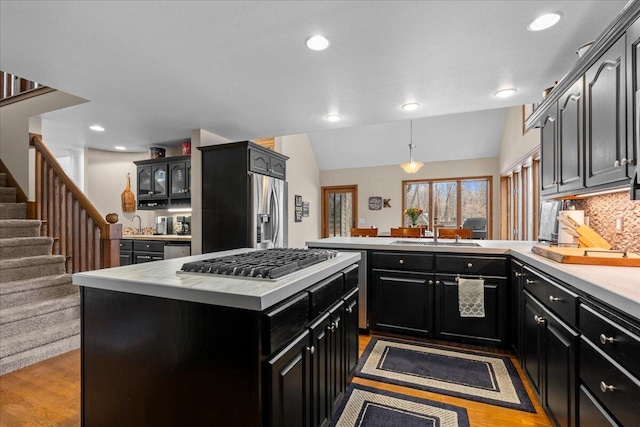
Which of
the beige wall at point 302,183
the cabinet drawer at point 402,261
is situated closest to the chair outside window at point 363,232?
the cabinet drawer at point 402,261

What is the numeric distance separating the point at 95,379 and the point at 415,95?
317 centimetres

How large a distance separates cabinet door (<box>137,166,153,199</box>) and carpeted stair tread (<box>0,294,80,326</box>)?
83.7 inches

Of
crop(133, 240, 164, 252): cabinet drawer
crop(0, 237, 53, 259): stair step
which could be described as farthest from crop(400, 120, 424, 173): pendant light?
crop(0, 237, 53, 259): stair step

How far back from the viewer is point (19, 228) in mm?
3236

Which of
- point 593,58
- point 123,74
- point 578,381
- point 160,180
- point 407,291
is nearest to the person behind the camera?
point 578,381

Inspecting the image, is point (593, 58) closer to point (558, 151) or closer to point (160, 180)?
point (558, 151)

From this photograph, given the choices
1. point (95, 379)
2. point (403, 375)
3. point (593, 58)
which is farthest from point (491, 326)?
point (95, 379)

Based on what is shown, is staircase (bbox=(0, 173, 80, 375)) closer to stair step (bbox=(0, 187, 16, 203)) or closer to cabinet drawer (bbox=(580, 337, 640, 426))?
stair step (bbox=(0, 187, 16, 203))

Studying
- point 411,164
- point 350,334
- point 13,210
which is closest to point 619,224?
point 350,334

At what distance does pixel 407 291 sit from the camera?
282cm

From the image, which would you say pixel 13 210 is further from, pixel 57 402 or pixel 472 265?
pixel 472 265

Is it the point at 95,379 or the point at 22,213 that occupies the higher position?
the point at 22,213

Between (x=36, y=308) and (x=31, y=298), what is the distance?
239mm

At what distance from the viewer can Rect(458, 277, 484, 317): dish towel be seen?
8.41 feet
